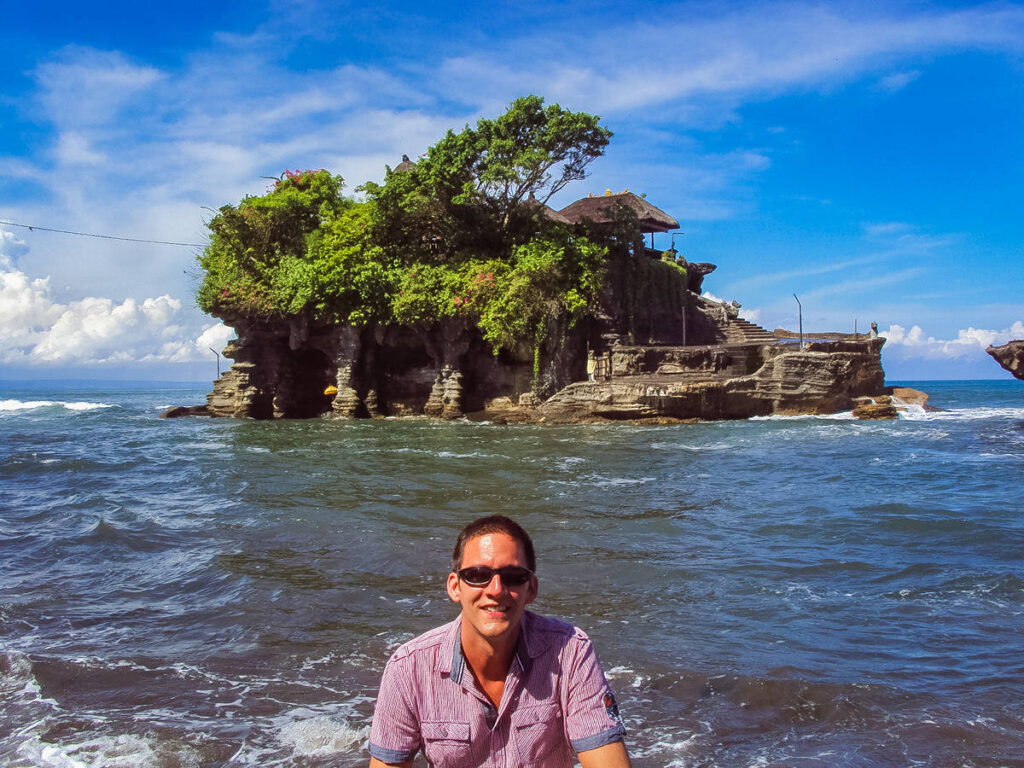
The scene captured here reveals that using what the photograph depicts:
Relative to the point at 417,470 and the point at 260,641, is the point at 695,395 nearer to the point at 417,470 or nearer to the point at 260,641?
the point at 417,470

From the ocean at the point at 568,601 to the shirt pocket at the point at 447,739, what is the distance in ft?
5.99

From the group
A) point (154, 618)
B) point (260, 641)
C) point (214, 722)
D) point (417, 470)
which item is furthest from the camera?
point (417, 470)

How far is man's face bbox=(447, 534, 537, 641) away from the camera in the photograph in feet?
7.72

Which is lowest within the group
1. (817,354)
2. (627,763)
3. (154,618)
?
(154,618)

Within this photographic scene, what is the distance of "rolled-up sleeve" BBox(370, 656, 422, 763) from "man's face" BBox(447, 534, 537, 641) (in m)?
0.29

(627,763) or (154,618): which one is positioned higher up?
(627,763)

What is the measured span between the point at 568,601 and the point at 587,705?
4231 millimetres

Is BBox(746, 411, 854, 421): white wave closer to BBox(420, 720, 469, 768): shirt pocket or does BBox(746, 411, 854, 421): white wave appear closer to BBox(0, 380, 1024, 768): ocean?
BBox(0, 380, 1024, 768): ocean

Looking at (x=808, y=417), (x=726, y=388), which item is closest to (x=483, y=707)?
(x=726, y=388)

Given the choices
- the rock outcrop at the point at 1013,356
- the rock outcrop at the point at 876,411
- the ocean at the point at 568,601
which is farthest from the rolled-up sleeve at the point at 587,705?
the rock outcrop at the point at 1013,356

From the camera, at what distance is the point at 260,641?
5691mm

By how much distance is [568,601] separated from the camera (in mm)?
6520

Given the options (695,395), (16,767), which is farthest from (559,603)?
(695,395)

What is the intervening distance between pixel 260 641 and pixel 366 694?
1350 mm
